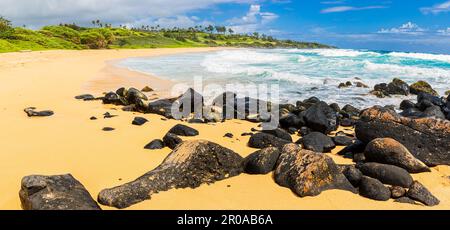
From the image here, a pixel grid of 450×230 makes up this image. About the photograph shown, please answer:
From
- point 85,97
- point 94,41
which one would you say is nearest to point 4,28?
point 94,41

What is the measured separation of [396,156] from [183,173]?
3.58 meters

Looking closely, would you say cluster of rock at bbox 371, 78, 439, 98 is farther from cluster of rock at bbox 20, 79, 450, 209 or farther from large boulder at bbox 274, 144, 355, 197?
large boulder at bbox 274, 144, 355, 197

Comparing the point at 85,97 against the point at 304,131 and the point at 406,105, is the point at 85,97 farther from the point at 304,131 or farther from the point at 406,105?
the point at 406,105

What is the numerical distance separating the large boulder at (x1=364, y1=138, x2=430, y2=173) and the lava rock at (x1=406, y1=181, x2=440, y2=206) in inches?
34.8

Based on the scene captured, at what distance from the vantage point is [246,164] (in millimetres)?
6344

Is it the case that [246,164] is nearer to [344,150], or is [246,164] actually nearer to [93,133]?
[344,150]

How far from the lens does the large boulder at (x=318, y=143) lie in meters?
7.82

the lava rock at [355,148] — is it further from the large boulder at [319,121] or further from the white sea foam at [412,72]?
the white sea foam at [412,72]

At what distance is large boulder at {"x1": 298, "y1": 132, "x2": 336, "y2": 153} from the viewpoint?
7.82 m

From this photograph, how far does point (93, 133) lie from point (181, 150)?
3.29 metres

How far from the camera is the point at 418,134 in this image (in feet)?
23.6

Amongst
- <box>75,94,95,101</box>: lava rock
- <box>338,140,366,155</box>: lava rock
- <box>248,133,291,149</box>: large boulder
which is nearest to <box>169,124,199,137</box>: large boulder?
<box>248,133,291,149</box>: large boulder

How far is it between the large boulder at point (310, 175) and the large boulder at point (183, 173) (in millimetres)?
878
